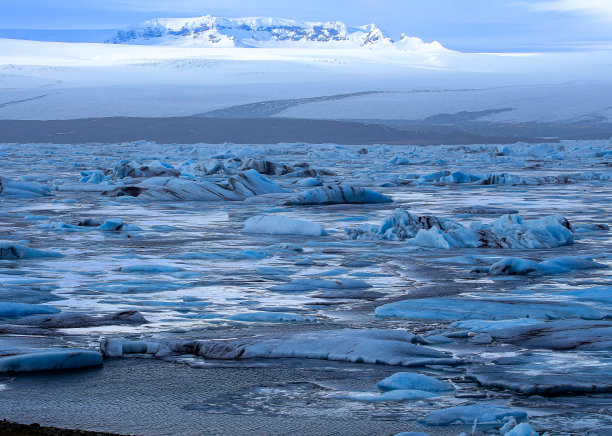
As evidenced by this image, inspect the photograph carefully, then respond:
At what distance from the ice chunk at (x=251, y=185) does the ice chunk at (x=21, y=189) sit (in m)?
1.86

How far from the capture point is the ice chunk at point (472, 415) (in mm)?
1700

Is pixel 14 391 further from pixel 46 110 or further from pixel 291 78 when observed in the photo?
pixel 291 78

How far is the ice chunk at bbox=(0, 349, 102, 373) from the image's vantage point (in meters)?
2.05

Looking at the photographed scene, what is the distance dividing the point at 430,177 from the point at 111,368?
28.5ft

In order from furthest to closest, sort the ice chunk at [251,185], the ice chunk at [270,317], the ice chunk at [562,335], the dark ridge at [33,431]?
the ice chunk at [251,185] → the ice chunk at [270,317] → the ice chunk at [562,335] → the dark ridge at [33,431]

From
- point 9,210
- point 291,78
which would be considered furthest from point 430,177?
point 291,78

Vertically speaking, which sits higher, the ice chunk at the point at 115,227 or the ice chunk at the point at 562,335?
the ice chunk at the point at 562,335

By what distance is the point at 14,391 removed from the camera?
6.13 feet

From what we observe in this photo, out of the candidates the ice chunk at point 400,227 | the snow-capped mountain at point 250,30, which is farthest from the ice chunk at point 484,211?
the snow-capped mountain at point 250,30

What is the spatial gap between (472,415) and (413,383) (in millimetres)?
262

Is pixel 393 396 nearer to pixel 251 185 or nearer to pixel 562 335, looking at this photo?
pixel 562 335

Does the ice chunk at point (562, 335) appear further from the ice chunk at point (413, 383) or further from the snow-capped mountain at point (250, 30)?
the snow-capped mountain at point (250, 30)

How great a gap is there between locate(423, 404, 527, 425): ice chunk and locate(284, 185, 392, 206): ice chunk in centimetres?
558

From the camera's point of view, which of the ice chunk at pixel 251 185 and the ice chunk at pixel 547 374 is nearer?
the ice chunk at pixel 547 374
